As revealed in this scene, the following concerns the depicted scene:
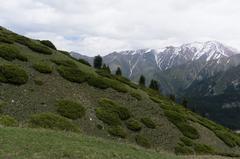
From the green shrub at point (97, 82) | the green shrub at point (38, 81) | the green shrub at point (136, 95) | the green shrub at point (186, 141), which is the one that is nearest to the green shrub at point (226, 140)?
the green shrub at point (186, 141)

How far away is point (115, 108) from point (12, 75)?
1475cm

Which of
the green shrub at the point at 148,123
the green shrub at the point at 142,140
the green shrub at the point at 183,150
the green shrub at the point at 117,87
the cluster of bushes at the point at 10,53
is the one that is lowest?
the green shrub at the point at 183,150

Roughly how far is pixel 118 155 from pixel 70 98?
27782 millimetres

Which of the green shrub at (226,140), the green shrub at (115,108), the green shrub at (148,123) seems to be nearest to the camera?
the green shrub at (115,108)

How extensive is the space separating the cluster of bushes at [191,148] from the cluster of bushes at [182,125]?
1.96 metres

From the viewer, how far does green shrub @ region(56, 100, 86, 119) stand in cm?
4862

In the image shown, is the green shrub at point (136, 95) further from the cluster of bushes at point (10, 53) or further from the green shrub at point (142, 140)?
the cluster of bushes at point (10, 53)

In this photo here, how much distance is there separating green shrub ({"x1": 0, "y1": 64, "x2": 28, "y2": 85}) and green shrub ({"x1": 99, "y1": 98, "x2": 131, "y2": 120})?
1119cm

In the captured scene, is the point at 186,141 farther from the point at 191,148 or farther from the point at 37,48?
the point at 37,48

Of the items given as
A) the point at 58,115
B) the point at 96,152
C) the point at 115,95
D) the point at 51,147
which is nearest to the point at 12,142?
the point at 51,147

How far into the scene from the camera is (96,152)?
25.1 meters

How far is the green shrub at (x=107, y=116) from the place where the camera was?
170 ft

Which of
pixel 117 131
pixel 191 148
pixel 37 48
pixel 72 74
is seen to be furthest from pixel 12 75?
pixel 191 148

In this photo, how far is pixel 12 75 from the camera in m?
50.5
